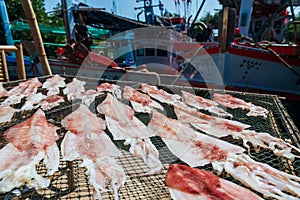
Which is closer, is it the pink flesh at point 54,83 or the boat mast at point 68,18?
the pink flesh at point 54,83

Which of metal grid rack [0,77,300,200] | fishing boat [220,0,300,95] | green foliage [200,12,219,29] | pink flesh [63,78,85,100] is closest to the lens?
metal grid rack [0,77,300,200]

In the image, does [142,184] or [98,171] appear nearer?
[98,171]

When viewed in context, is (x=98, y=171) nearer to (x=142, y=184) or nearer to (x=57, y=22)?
(x=142, y=184)

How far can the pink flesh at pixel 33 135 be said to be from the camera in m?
1.49

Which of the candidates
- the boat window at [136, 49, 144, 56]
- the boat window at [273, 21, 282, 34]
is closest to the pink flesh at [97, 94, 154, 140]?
the boat window at [136, 49, 144, 56]

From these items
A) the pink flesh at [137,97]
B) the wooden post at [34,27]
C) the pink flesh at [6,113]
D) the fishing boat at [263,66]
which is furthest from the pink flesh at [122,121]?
the fishing boat at [263,66]

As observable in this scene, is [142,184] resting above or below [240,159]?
below

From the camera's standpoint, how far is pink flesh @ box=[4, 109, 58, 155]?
1.49 m

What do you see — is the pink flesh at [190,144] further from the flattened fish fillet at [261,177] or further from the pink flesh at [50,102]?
the pink flesh at [50,102]

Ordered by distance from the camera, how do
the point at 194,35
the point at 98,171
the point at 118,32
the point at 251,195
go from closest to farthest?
the point at 251,195 < the point at 98,171 < the point at 194,35 < the point at 118,32

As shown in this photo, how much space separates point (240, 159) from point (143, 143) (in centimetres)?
69

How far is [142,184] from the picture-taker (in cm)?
144

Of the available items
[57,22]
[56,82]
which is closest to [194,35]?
[56,82]

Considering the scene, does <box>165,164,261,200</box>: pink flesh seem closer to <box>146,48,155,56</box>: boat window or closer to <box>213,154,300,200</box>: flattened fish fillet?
<box>213,154,300,200</box>: flattened fish fillet
